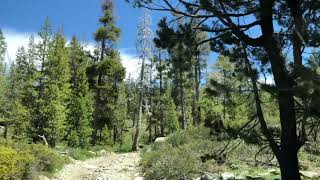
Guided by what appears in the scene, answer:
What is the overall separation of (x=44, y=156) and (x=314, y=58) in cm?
1267

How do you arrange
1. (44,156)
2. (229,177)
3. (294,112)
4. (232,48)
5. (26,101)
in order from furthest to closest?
1. (26,101)
2. (44,156)
3. (229,177)
4. (232,48)
5. (294,112)

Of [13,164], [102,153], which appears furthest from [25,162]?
[102,153]

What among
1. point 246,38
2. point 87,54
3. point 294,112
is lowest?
point 294,112

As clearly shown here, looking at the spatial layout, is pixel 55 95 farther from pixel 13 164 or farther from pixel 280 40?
pixel 280 40

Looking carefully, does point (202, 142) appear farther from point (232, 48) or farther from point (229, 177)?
point (232, 48)

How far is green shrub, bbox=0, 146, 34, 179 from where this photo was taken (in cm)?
1335

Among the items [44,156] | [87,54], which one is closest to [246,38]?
[44,156]

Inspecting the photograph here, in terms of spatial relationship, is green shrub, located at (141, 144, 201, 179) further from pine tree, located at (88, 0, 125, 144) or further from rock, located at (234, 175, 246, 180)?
pine tree, located at (88, 0, 125, 144)

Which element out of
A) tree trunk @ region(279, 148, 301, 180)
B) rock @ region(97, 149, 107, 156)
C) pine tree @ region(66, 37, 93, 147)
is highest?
pine tree @ region(66, 37, 93, 147)

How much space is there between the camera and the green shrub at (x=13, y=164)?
13.4 metres

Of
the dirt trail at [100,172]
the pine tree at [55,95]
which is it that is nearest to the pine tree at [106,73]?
the pine tree at [55,95]

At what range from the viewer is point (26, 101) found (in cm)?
3591

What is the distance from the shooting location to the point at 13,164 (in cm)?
1367

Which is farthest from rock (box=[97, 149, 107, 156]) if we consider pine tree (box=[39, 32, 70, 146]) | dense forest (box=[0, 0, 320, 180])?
pine tree (box=[39, 32, 70, 146])
